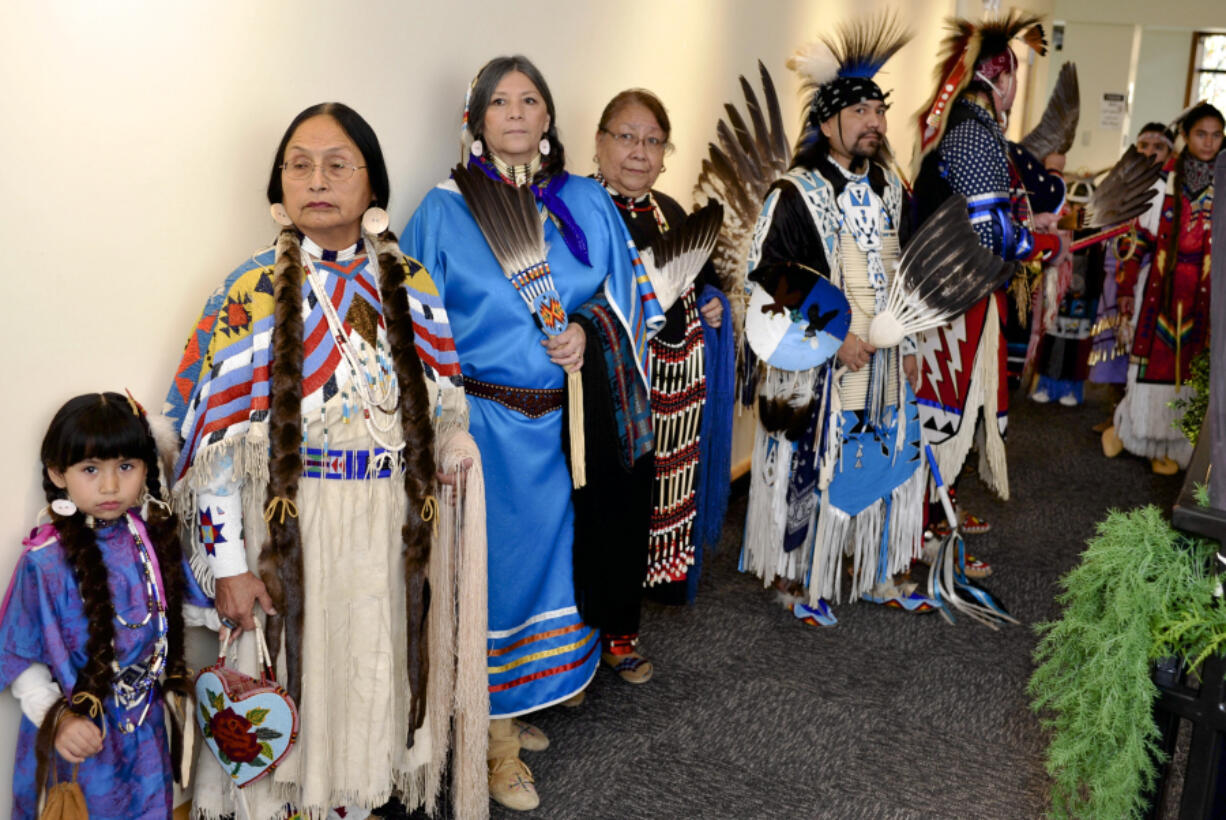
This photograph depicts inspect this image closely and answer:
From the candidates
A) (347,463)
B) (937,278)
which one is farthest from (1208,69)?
(347,463)

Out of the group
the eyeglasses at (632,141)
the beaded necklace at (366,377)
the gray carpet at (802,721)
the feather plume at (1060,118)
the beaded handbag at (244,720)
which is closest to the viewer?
the beaded handbag at (244,720)

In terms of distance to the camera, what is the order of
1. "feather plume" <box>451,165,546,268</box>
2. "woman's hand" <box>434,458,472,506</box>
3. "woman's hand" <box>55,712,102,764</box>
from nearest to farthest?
"woman's hand" <box>55,712,102,764</box> → "woman's hand" <box>434,458,472,506</box> → "feather plume" <box>451,165,546,268</box>

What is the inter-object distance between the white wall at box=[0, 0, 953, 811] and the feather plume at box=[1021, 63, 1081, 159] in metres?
3.21

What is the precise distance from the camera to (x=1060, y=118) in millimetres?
4762

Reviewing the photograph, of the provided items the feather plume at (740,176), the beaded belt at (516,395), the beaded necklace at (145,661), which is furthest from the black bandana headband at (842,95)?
the beaded necklace at (145,661)

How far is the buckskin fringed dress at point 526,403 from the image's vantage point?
2148mm

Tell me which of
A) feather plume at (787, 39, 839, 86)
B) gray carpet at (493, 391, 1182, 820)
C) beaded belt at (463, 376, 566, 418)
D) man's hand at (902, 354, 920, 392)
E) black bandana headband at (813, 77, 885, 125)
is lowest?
gray carpet at (493, 391, 1182, 820)

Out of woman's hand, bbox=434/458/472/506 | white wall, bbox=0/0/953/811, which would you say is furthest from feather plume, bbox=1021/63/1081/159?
woman's hand, bbox=434/458/472/506

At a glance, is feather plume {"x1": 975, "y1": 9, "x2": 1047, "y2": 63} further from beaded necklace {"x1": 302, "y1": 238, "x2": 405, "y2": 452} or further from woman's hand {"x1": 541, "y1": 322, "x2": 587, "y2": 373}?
beaded necklace {"x1": 302, "y1": 238, "x2": 405, "y2": 452}

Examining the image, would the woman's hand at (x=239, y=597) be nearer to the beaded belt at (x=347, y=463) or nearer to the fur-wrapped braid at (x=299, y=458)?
the fur-wrapped braid at (x=299, y=458)

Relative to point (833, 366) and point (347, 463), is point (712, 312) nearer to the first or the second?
point (833, 366)

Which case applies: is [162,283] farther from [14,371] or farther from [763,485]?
[763,485]

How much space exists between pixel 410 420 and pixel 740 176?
75.3 inches

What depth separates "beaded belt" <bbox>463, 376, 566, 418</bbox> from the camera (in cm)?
220
